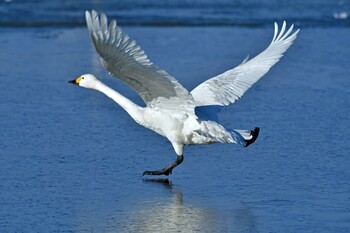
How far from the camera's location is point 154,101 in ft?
26.0

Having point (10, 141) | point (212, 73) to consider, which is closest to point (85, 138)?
point (10, 141)

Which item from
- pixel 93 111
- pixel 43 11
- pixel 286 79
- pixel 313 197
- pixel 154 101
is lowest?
pixel 313 197

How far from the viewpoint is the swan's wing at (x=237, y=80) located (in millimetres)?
8438

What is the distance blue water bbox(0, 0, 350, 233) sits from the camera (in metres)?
6.67

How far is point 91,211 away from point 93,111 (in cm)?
343

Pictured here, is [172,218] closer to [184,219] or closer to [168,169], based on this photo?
[184,219]

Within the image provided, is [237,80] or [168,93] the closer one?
[168,93]

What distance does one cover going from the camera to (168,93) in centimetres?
775

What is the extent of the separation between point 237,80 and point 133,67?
70.2 inches

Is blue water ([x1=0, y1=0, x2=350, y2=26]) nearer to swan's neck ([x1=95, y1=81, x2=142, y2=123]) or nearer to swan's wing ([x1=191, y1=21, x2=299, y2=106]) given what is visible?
swan's wing ([x1=191, y1=21, x2=299, y2=106])

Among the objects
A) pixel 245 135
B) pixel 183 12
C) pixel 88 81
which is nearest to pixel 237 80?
pixel 245 135

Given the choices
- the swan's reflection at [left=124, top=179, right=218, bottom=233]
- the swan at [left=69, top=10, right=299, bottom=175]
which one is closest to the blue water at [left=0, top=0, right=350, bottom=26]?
the swan at [left=69, top=10, right=299, bottom=175]

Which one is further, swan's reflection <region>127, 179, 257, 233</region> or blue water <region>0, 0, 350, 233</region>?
blue water <region>0, 0, 350, 233</region>

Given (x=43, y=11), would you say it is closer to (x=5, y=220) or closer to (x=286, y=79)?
(x=286, y=79)
